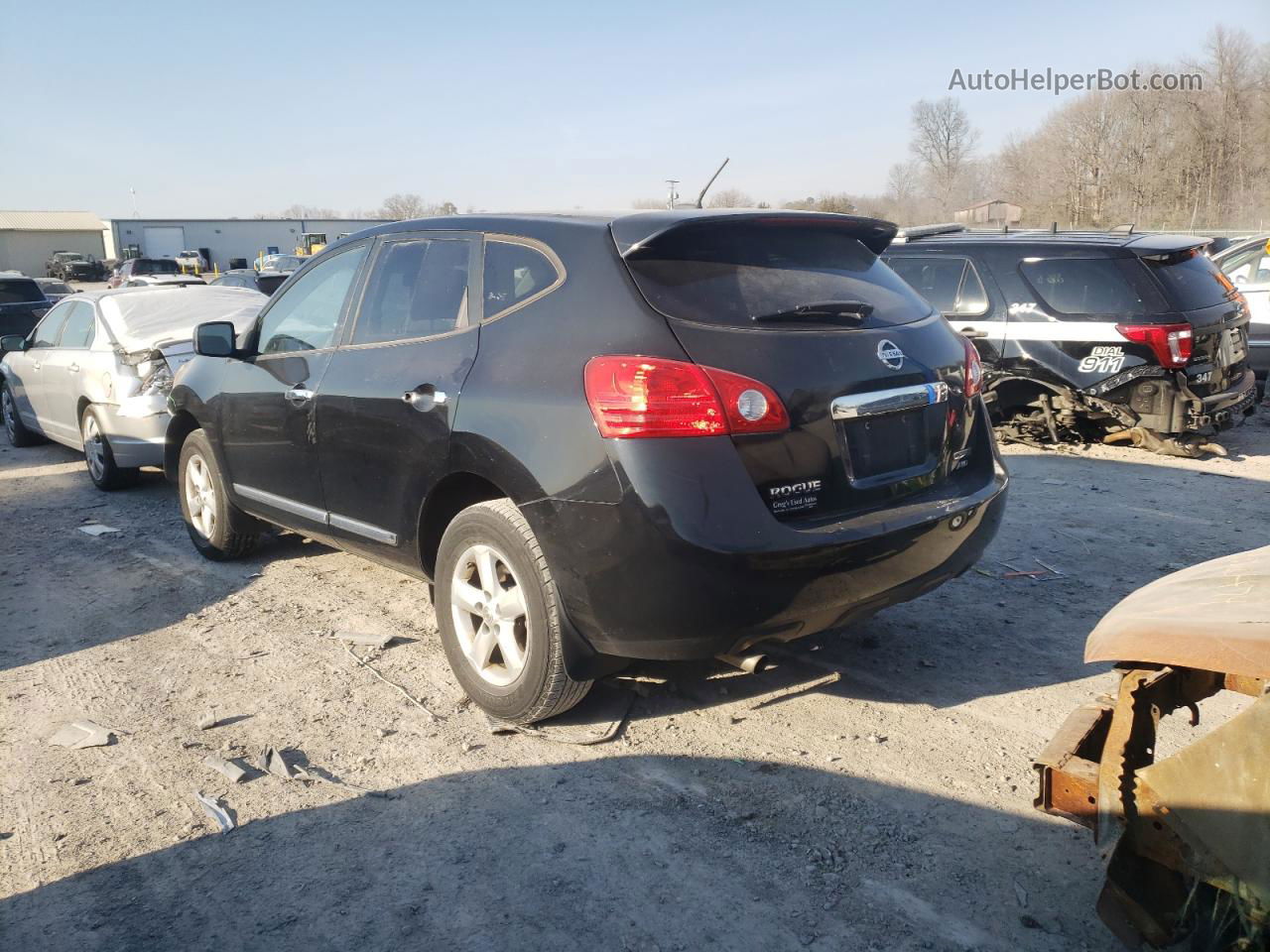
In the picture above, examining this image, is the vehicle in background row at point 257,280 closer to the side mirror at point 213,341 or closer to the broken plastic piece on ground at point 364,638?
the side mirror at point 213,341

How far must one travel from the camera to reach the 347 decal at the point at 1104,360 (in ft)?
26.6

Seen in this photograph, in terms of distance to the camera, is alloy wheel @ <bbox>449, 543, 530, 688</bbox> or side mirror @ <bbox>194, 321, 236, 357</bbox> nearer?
alloy wheel @ <bbox>449, 543, 530, 688</bbox>

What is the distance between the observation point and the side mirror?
17.5ft

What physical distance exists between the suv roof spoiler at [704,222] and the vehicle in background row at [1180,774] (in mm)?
1842

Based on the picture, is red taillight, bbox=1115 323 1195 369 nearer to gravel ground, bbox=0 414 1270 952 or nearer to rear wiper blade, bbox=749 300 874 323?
gravel ground, bbox=0 414 1270 952

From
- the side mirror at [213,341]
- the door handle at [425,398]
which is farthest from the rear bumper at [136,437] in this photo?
the door handle at [425,398]

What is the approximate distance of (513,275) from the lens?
3.86 meters

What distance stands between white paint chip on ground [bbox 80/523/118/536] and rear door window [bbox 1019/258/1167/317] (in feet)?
24.3

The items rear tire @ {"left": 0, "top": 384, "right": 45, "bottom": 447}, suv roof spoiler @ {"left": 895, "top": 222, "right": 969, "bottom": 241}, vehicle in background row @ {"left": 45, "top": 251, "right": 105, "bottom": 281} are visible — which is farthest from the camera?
vehicle in background row @ {"left": 45, "top": 251, "right": 105, "bottom": 281}

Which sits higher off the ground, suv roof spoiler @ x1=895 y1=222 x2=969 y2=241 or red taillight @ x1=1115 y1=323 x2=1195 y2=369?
suv roof spoiler @ x1=895 y1=222 x2=969 y2=241

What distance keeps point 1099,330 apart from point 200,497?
678 centimetres

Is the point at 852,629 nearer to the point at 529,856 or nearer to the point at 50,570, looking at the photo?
the point at 529,856

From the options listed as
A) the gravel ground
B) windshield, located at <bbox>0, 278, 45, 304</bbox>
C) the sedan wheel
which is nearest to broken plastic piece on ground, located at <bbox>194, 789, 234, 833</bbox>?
the gravel ground

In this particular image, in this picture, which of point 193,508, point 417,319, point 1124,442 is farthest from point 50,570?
point 1124,442
